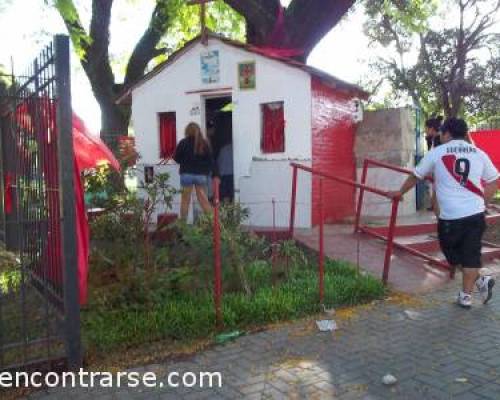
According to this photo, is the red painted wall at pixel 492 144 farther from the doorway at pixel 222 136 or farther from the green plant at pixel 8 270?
the green plant at pixel 8 270

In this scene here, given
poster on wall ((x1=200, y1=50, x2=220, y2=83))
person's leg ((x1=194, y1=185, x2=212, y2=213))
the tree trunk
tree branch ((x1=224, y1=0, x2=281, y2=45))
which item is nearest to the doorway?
poster on wall ((x1=200, y1=50, x2=220, y2=83))

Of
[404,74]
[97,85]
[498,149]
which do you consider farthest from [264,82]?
[404,74]

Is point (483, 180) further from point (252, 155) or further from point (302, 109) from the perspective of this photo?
point (252, 155)

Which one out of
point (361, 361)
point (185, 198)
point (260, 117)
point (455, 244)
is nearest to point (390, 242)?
point (455, 244)

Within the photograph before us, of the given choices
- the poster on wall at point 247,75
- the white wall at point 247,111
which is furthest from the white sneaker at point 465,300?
the poster on wall at point 247,75

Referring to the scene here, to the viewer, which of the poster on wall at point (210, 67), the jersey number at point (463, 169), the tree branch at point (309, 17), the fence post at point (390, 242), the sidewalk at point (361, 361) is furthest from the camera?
the tree branch at point (309, 17)

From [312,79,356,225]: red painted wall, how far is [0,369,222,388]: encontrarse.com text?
5.04m

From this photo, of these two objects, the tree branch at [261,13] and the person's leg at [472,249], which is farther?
the tree branch at [261,13]

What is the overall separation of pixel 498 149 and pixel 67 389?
16.0 m

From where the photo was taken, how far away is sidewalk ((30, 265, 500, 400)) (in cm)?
371

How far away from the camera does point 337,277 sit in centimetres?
621

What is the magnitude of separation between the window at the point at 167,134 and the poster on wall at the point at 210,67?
3.58 ft

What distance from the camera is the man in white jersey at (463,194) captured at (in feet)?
18.3

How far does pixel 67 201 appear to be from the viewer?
13.3 ft
